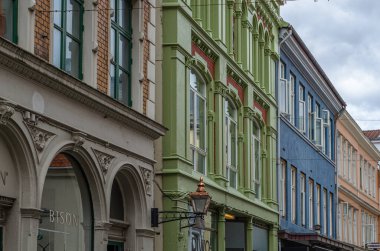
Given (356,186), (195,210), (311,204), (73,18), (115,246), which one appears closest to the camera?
(73,18)

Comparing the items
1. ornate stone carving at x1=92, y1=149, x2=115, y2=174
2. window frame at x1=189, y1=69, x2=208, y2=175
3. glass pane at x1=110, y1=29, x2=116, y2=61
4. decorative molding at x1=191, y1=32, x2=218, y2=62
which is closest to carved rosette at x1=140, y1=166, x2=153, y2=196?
ornate stone carving at x1=92, y1=149, x2=115, y2=174

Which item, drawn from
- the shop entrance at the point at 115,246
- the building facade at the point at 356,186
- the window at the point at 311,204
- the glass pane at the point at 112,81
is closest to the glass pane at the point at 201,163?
A: the shop entrance at the point at 115,246

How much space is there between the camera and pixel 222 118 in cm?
2583

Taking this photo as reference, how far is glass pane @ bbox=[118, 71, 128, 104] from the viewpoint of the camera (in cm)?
1917

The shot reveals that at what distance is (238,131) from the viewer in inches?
1104

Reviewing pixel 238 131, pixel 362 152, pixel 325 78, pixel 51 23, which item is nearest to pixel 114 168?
pixel 51 23

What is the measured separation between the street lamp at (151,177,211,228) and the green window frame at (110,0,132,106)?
209 cm

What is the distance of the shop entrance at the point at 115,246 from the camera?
61.8 ft

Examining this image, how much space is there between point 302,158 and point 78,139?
22.4m

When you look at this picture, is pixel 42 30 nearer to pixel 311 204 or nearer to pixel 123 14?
pixel 123 14

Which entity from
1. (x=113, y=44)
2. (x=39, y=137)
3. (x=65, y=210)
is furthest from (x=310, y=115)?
(x=39, y=137)

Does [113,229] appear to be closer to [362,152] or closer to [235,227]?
[235,227]

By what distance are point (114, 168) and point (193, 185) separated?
4309mm

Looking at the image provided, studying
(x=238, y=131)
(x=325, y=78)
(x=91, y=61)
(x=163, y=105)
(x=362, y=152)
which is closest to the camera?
(x=91, y=61)
